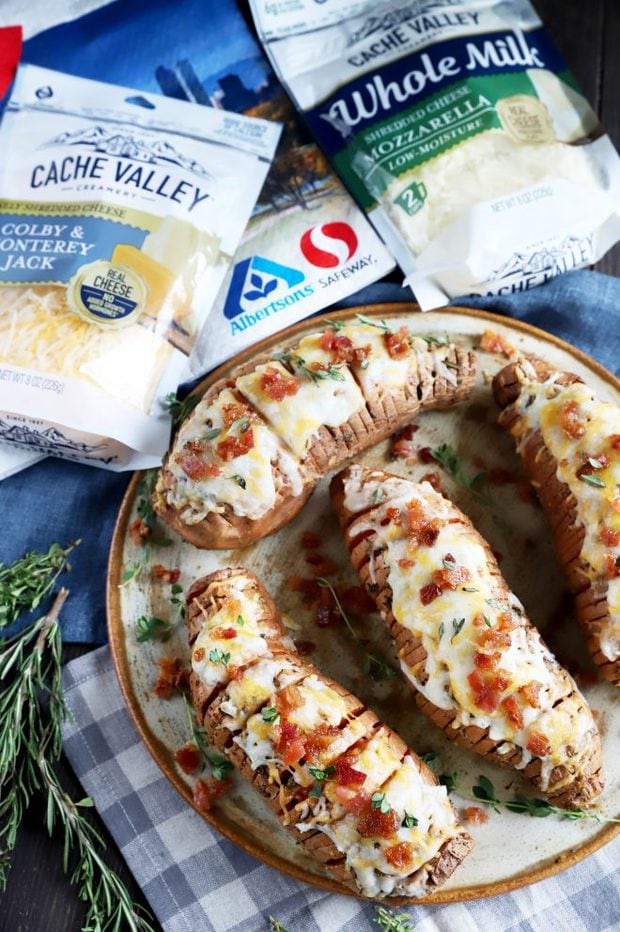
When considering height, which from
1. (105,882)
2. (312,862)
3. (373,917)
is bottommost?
(373,917)

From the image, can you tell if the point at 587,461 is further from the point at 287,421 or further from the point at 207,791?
the point at 207,791

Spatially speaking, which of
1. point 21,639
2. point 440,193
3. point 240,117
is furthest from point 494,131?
point 21,639

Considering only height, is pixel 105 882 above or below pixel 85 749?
below

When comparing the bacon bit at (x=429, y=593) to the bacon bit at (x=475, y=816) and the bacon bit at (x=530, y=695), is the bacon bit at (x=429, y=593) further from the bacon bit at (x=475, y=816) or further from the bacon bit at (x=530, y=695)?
the bacon bit at (x=475, y=816)

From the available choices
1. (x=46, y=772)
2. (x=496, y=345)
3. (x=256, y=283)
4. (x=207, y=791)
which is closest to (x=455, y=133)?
(x=496, y=345)

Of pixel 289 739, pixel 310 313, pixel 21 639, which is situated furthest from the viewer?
pixel 310 313

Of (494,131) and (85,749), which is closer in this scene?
(85,749)

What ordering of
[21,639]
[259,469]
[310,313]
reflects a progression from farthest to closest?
[310,313] → [21,639] → [259,469]

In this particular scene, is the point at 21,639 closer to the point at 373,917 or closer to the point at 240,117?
the point at 373,917

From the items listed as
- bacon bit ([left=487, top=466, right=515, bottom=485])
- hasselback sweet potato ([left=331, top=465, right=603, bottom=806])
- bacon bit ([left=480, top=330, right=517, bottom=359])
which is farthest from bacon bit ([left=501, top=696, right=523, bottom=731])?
bacon bit ([left=480, top=330, right=517, bottom=359])
